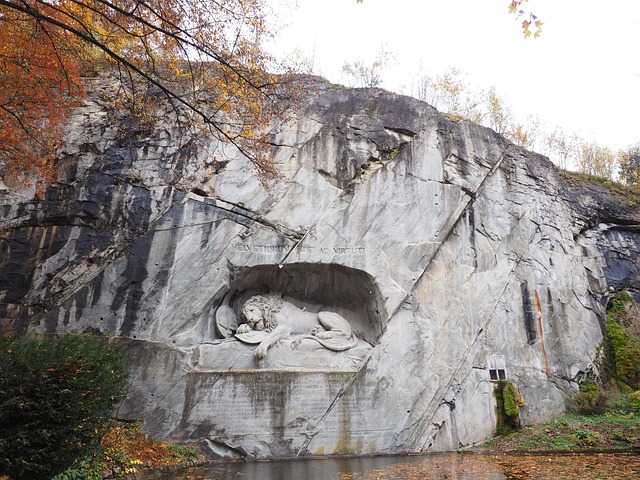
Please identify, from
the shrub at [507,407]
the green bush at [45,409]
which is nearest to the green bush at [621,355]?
the shrub at [507,407]

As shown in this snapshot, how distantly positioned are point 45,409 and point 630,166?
22.5 m

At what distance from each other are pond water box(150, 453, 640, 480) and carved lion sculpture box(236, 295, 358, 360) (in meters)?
2.58

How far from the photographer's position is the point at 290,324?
38.1 feet

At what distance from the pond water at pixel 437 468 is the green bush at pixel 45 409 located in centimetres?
189

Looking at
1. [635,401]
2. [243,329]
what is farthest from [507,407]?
[243,329]

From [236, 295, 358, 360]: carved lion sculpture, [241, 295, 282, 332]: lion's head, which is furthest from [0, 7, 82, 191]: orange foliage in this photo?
[236, 295, 358, 360]: carved lion sculpture

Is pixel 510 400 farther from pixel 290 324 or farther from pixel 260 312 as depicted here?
pixel 260 312

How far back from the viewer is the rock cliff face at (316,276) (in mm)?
10273

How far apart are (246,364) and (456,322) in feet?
16.7

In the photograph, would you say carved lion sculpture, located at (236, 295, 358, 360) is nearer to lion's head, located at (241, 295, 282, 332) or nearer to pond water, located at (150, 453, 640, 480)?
lion's head, located at (241, 295, 282, 332)

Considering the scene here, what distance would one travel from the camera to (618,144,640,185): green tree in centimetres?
1986

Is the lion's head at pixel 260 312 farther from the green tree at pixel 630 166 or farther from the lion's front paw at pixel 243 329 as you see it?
the green tree at pixel 630 166

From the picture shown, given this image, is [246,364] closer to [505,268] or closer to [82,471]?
[82,471]

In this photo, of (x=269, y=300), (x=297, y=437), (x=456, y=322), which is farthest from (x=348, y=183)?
(x=297, y=437)
